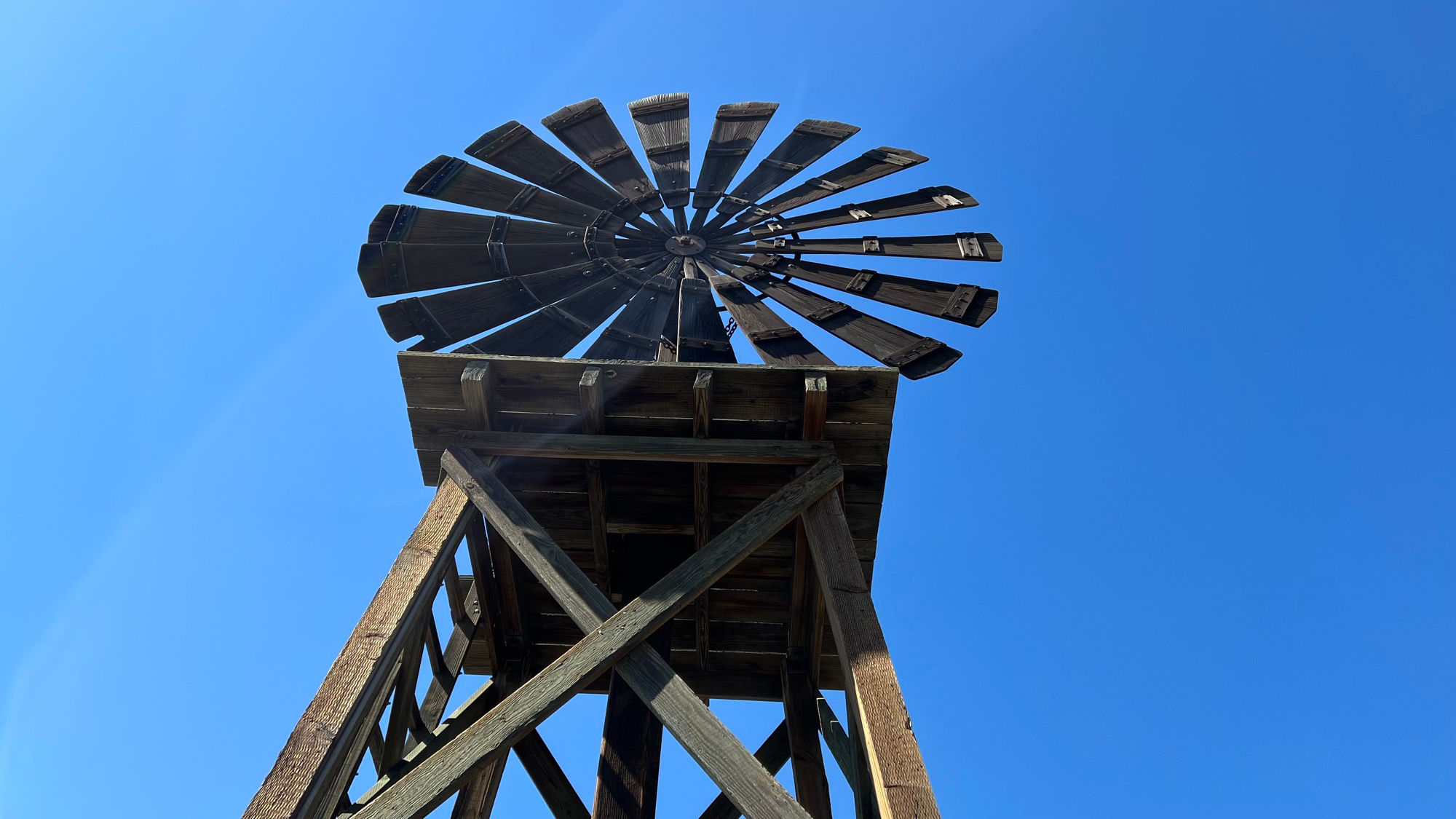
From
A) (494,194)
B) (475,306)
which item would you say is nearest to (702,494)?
(475,306)

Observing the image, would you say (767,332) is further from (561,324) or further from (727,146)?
(727,146)

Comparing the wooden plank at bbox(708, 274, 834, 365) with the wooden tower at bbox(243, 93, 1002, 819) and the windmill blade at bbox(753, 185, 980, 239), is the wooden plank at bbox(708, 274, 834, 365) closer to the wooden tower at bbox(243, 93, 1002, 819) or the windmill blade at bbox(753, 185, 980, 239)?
the wooden tower at bbox(243, 93, 1002, 819)

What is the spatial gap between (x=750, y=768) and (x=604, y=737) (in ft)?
3.97

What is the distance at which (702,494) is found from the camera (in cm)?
534

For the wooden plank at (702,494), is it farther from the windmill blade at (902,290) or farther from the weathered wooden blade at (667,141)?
the weathered wooden blade at (667,141)

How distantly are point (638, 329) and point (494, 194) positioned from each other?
205cm

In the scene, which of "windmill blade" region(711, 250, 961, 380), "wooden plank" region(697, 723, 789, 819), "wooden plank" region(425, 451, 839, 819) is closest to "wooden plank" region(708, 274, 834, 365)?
"windmill blade" region(711, 250, 961, 380)

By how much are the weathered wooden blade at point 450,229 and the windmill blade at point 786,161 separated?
59.1 inches

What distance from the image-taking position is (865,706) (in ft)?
12.1

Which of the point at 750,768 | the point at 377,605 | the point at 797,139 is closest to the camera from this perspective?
the point at 750,768

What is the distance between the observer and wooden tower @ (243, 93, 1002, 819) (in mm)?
3750

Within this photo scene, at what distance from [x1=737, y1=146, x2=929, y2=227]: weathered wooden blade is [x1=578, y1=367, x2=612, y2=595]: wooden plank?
2.83 metres

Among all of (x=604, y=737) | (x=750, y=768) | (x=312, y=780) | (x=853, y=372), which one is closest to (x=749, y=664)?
(x=604, y=737)

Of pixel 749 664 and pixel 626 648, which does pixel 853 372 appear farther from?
pixel 749 664
